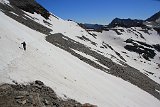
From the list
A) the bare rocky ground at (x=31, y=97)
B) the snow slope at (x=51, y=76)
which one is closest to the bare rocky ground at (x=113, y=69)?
the snow slope at (x=51, y=76)

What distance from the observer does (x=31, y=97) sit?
16203mm

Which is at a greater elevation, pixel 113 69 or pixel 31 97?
pixel 113 69

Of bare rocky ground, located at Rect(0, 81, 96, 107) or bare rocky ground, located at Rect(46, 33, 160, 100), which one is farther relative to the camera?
bare rocky ground, located at Rect(46, 33, 160, 100)

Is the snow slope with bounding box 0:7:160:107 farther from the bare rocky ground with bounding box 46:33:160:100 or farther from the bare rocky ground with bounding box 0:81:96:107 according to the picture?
the bare rocky ground with bounding box 46:33:160:100

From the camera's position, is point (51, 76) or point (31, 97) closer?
point (31, 97)

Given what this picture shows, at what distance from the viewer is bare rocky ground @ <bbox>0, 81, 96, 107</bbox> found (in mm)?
15180

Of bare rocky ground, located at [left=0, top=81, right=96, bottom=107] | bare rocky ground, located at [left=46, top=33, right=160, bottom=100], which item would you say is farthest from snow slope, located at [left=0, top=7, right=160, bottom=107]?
bare rocky ground, located at [left=46, top=33, right=160, bottom=100]

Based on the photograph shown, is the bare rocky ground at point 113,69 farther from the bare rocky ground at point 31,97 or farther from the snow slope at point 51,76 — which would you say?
the bare rocky ground at point 31,97

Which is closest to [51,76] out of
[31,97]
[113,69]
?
[31,97]

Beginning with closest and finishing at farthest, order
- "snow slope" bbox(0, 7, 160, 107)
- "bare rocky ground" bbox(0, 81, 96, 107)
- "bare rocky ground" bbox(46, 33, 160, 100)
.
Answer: "bare rocky ground" bbox(0, 81, 96, 107), "snow slope" bbox(0, 7, 160, 107), "bare rocky ground" bbox(46, 33, 160, 100)

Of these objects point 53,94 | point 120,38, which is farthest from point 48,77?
point 120,38

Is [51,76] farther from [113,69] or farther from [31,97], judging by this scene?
[113,69]

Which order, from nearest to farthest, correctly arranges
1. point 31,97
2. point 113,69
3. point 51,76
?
point 31,97 < point 51,76 < point 113,69

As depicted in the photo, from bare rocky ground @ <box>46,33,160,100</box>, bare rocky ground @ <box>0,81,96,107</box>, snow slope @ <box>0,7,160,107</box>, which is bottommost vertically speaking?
bare rocky ground @ <box>0,81,96,107</box>
